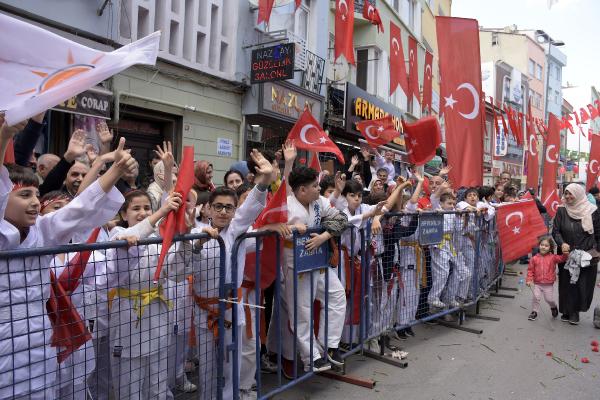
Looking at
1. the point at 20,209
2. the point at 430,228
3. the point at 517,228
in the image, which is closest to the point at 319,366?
the point at 430,228

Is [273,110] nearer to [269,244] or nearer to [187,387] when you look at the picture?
[269,244]

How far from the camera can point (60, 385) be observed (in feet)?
8.63

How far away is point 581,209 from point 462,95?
89.8 inches

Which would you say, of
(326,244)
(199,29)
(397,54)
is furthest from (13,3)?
(397,54)

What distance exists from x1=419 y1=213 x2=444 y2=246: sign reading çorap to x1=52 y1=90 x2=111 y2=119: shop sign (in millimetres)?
5004

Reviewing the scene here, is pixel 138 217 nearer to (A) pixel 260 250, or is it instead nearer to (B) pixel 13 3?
(A) pixel 260 250

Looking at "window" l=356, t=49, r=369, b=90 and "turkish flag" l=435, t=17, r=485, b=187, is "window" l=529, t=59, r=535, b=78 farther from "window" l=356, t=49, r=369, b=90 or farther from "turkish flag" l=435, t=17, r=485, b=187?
"turkish flag" l=435, t=17, r=485, b=187

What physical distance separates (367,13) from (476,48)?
18.9 feet

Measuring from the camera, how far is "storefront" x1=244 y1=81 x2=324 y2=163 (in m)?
11.5

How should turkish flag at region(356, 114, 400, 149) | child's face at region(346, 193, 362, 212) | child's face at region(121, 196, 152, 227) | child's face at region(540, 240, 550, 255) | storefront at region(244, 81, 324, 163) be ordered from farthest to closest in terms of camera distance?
storefront at region(244, 81, 324, 163) < turkish flag at region(356, 114, 400, 149) < child's face at region(540, 240, 550, 255) < child's face at region(346, 193, 362, 212) < child's face at region(121, 196, 152, 227)

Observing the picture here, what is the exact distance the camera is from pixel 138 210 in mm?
3504

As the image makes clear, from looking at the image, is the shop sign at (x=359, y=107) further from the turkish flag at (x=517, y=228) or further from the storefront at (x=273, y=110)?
the turkish flag at (x=517, y=228)

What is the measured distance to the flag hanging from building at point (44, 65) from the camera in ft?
7.25

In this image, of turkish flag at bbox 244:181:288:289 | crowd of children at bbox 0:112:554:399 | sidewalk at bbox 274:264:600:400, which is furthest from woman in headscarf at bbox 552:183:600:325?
turkish flag at bbox 244:181:288:289
